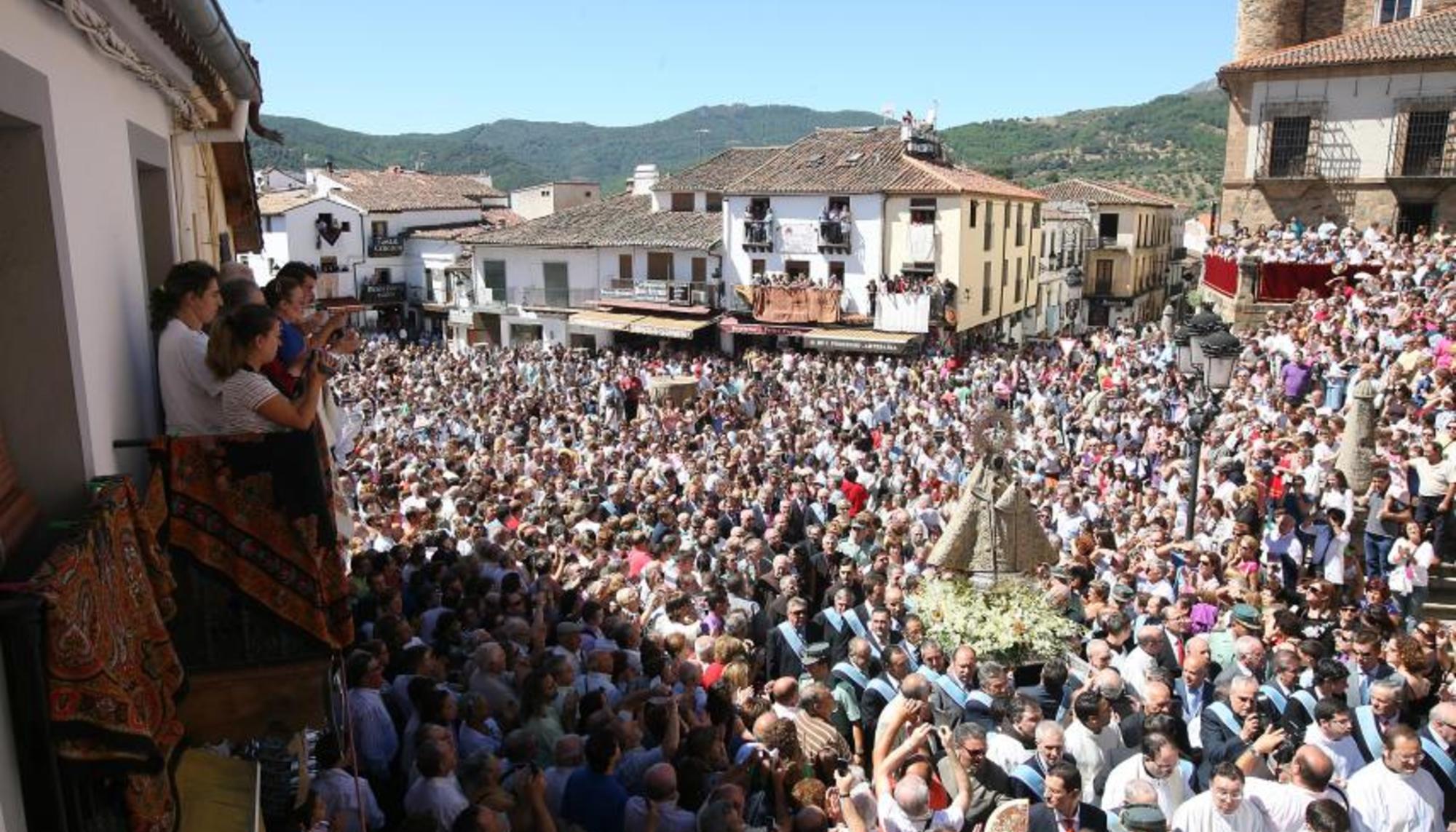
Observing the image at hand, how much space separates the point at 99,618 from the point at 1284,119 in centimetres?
2918

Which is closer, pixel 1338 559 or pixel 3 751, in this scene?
pixel 3 751

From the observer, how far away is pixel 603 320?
35.6m

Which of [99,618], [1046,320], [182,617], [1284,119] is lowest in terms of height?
[1046,320]

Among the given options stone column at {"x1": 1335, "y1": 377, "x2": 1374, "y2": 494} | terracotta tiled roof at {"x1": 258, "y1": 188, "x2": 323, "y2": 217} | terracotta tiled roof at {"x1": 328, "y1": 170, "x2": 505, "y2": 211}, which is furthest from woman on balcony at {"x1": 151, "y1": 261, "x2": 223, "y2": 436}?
terracotta tiled roof at {"x1": 328, "y1": 170, "x2": 505, "y2": 211}

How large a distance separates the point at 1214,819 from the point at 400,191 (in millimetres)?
50650

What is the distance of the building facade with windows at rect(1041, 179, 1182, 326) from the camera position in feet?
168

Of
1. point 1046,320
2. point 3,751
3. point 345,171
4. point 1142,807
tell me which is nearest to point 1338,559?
point 1142,807

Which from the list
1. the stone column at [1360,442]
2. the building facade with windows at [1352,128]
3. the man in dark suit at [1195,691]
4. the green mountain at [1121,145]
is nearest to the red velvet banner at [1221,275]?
the building facade with windows at [1352,128]

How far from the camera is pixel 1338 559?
958 cm

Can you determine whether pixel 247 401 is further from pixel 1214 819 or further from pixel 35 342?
pixel 1214 819

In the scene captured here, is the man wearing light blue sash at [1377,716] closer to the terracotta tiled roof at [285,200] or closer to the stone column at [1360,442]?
the stone column at [1360,442]

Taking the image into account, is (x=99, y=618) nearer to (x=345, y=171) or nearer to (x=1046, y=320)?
(x=1046, y=320)

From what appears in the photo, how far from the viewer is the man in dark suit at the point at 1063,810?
4.82 meters

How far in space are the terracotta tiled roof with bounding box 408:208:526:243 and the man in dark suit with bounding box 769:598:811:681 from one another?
1518 inches
